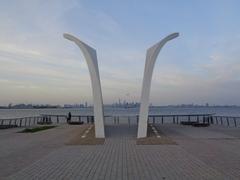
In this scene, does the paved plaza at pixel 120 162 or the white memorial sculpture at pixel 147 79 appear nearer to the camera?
the paved plaza at pixel 120 162

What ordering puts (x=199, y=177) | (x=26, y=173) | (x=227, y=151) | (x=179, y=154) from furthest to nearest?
(x=227, y=151) < (x=179, y=154) < (x=26, y=173) < (x=199, y=177)

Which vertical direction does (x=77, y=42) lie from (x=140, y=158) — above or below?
above

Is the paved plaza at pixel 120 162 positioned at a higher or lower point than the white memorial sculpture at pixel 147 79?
lower

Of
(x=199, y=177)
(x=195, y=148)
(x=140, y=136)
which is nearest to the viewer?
(x=199, y=177)

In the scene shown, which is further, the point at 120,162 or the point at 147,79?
the point at 147,79

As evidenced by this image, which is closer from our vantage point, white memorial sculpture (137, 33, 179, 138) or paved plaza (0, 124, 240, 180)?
paved plaza (0, 124, 240, 180)

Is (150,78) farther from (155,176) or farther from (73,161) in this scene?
(155,176)

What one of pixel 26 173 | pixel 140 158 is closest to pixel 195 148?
pixel 140 158

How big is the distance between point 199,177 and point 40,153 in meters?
6.20

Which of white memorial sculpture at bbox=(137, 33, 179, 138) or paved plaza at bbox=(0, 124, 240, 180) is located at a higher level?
white memorial sculpture at bbox=(137, 33, 179, 138)

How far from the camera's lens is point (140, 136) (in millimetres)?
16078

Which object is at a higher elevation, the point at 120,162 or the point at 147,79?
the point at 147,79

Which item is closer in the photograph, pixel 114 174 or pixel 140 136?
pixel 114 174

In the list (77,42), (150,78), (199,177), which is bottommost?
(199,177)
